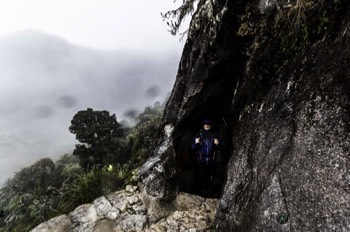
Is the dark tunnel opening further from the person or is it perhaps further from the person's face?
the person's face

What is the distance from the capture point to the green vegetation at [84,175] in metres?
10.9

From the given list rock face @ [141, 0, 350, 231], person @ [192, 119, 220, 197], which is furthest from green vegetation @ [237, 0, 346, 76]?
person @ [192, 119, 220, 197]

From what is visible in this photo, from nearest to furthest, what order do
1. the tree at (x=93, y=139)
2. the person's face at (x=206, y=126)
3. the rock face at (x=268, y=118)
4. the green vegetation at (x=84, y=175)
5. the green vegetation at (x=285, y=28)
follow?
the rock face at (x=268, y=118)
the green vegetation at (x=285, y=28)
the person's face at (x=206, y=126)
the green vegetation at (x=84, y=175)
the tree at (x=93, y=139)

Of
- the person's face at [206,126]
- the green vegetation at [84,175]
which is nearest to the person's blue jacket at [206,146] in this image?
the person's face at [206,126]

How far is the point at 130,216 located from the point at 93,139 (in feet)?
52.7

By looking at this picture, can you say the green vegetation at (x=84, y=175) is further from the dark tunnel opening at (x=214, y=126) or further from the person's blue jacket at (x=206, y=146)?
the person's blue jacket at (x=206, y=146)

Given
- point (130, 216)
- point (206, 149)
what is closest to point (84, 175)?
point (130, 216)

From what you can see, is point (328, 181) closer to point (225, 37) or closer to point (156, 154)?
point (225, 37)

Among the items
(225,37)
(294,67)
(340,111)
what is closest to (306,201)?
(340,111)

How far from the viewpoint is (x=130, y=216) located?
9367 mm

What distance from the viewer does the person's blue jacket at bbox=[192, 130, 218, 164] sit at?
9367 millimetres

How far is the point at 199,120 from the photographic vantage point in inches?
403

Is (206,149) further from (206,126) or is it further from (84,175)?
(84,175)

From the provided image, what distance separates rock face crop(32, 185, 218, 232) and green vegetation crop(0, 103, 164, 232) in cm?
66
